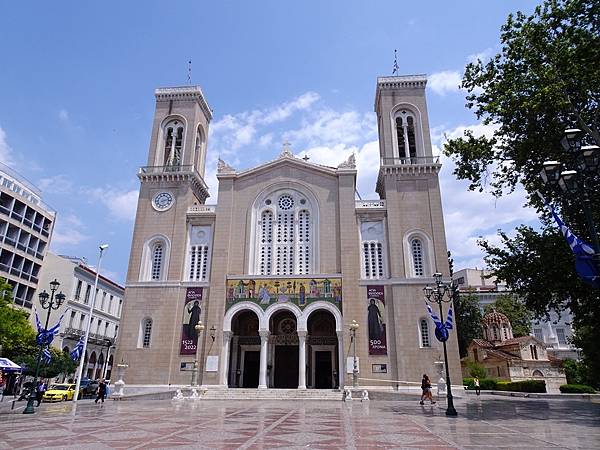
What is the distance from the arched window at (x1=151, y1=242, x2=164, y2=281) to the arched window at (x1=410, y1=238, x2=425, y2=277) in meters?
18.7

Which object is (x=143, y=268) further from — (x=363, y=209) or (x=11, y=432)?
(x=11, y=432)

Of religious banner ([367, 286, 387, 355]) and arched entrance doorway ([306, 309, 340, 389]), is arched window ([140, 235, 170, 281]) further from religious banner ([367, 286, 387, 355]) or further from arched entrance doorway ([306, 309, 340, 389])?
religious banner ([367, 286, 387, 355])

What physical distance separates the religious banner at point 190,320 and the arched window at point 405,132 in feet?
62.8

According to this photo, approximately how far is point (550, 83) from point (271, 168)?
21970 mm

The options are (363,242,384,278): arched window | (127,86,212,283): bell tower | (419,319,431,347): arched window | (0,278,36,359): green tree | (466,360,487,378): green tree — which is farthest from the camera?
(466,360,487,378): green tree

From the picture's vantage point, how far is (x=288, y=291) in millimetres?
30922

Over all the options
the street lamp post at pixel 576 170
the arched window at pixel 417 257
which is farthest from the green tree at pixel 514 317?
the street lamp post at pixel 576 170

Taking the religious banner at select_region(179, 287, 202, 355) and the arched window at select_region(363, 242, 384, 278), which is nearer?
the religious banner at select_region(179, 287, 202, 355)

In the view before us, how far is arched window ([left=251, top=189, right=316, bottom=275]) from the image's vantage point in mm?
32750

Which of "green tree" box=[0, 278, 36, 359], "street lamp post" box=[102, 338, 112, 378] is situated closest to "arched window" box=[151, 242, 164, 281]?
"green tree" box=[0, 278, 36, 359]

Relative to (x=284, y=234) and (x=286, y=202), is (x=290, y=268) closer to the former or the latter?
(x=284, y=234)

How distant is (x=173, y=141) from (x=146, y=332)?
52.5ft

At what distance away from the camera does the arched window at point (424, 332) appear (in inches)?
1159

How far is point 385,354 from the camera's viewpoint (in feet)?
95.7
